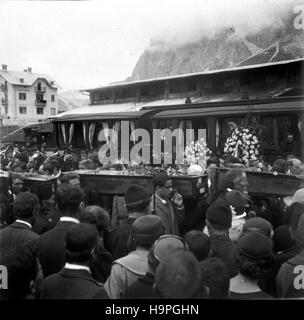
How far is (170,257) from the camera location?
2.23 meters

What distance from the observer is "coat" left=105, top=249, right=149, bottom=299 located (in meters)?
2.68

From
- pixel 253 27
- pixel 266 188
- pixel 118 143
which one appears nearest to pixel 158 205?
pixel 266 188

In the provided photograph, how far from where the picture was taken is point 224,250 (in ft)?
10.4

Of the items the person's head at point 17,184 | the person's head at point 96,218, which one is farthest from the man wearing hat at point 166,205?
the person's head at point 17,184

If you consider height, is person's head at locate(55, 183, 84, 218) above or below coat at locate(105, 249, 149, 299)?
above

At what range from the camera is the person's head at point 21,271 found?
2.37m

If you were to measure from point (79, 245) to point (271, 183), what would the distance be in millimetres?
3646

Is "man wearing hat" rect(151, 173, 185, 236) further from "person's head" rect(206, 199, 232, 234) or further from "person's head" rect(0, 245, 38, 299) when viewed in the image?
"person's head" rect(0, 245, 38, 299)

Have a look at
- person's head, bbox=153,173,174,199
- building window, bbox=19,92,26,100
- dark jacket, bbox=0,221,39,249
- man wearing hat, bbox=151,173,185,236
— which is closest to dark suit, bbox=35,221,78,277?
dark jacket, bbox=0,221,39,249

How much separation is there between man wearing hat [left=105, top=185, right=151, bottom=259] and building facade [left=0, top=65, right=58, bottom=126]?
21710 mm

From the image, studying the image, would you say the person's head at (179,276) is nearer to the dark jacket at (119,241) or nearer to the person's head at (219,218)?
the person's head at (219,218)

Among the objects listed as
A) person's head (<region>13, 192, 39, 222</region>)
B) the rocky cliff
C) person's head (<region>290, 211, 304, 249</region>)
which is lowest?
person's head (<region>290, 211, 304, 249</region>)

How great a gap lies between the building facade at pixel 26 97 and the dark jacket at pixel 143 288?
74.9 ft
